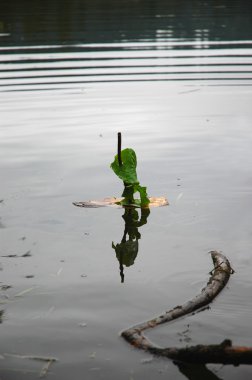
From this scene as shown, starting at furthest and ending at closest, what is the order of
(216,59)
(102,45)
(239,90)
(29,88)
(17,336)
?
(102,45), (216,59), (29,88), (239,90), (17,336)

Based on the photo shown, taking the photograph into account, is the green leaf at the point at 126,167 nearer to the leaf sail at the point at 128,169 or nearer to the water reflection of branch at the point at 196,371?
the leaf sail at the point at 128,169

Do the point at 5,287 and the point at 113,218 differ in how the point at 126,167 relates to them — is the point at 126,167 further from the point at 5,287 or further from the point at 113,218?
the point at 5,287

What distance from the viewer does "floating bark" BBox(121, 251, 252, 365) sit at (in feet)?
10.5

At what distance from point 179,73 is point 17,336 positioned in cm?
1302

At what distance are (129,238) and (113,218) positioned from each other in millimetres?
510

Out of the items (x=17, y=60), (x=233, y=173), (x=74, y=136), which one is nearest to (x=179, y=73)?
(x=17, y=60)

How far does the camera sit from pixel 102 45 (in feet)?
75.3

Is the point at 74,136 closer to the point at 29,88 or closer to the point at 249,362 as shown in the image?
the point at 29,88

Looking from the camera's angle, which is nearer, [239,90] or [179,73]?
[239,90]

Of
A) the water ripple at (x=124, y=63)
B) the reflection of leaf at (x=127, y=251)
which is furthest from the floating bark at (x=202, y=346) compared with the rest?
the water ripple at (x=124, y=63)

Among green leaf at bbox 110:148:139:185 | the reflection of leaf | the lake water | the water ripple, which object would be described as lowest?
the reflection of leaf

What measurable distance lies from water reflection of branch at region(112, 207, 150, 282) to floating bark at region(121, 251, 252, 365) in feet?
2.30

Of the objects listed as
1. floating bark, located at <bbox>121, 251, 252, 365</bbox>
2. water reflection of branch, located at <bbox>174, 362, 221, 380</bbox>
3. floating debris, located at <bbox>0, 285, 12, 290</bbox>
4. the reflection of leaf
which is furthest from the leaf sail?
Answer: water reflection of branch, located at <bbox>174, 362, 221, 380</bbox>

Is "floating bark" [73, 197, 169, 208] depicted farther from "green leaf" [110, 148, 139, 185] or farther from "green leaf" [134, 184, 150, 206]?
"green leaf" [110, 148, 139, 185]
